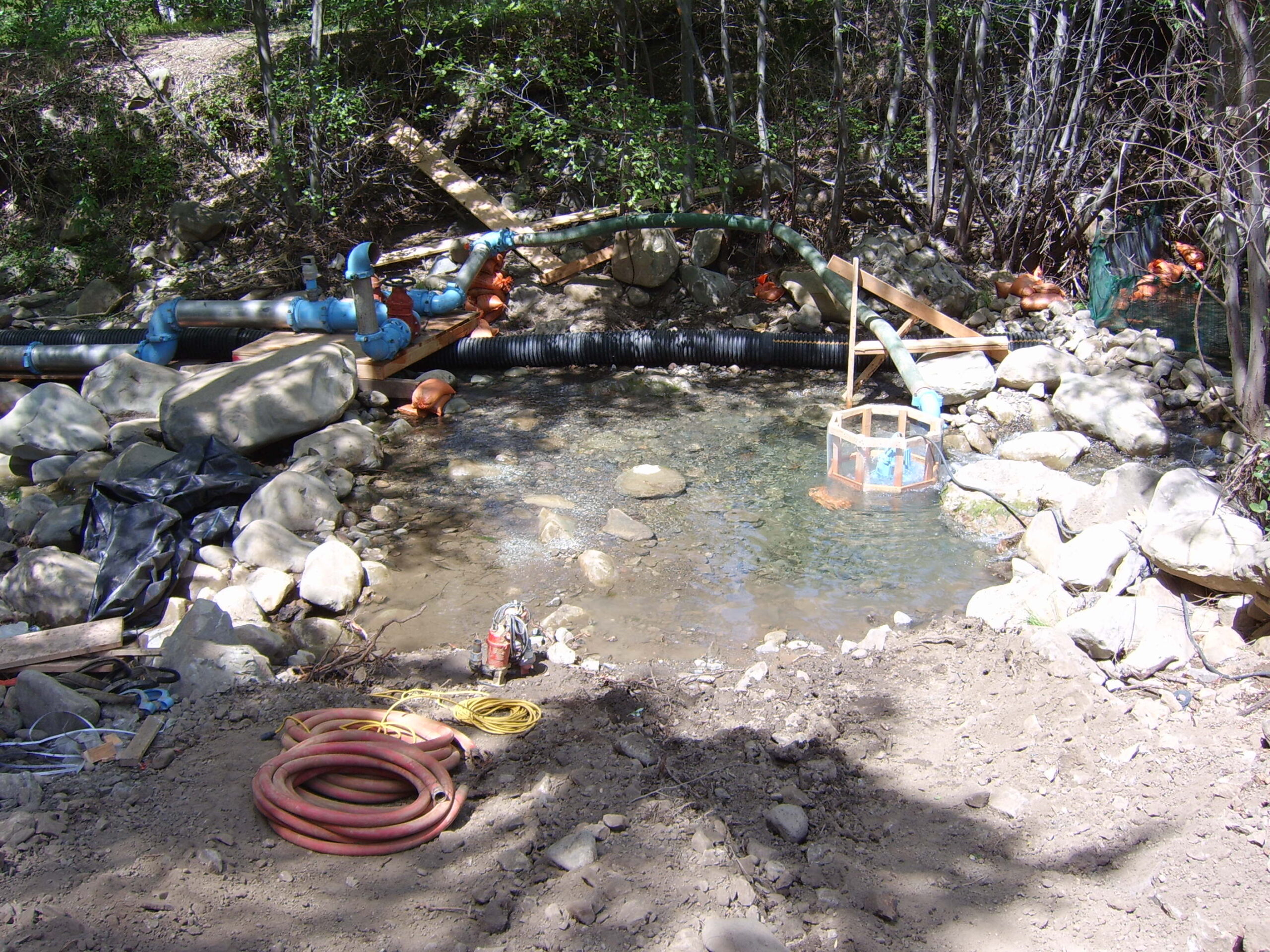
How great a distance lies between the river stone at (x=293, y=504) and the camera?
5.05m

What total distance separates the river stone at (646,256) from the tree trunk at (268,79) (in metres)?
3.77

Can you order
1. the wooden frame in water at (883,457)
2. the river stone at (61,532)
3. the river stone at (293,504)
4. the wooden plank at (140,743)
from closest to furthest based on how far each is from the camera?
1. the wooden plank at (140,743)
2. the river stone at (61,532)
3. the river stone at (293,504)
4. the wooden frame in water at (883,457)

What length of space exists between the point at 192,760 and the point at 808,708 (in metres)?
2.17

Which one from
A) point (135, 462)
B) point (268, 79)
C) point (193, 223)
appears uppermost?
point (268, 79)

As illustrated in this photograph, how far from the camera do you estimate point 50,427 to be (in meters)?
6.03

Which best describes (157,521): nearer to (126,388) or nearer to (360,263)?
(126,388)

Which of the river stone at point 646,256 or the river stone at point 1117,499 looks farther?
the river stone at point 646,256

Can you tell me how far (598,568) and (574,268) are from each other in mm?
5068

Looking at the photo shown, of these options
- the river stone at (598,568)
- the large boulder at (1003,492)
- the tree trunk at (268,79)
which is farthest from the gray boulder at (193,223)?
the large boulder at (1003,492)

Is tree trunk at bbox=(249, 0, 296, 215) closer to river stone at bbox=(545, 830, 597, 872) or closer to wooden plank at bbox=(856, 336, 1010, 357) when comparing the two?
wooden plank at bbox=(856, 336, 1010, 357)

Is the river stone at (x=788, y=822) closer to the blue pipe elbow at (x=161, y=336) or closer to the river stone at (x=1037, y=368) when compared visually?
the river stone at (x=1037, y=368)

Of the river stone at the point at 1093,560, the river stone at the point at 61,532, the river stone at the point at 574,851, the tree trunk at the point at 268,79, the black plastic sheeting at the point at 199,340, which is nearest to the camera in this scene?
the river stone at the point at 574,851

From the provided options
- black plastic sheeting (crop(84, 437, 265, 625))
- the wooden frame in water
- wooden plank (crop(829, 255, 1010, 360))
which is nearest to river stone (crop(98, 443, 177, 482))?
black plastic sheeting (crop(84, 437, 265, 625))

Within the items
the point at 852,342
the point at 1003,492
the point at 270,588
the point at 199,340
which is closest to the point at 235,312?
the point at 199,340
